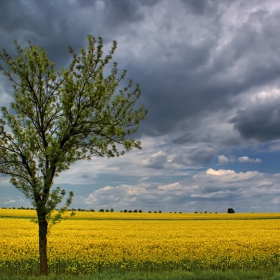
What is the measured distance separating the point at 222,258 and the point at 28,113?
12.6 meters

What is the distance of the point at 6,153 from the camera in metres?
14.5

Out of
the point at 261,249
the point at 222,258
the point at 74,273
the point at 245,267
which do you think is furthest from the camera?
the point at 261,249

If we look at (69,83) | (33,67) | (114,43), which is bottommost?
(69,83)

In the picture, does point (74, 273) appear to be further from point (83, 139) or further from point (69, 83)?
point (69, 83)

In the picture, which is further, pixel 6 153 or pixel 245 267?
pixel 245 267

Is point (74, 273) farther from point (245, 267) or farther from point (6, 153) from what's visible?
point (245, 267)

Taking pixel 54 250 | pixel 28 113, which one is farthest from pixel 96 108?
pixel 54 250

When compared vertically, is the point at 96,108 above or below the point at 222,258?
above

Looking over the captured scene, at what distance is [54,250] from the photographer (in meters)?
20.6

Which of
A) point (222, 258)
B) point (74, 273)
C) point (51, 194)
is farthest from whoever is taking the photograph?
point (222, 258)

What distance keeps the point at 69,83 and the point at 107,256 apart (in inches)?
396

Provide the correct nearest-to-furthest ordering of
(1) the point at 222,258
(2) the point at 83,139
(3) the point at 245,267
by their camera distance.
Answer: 1. (2) the point at 83,139
2. (3) the point at 245,267
3. (1) the point at 222,258

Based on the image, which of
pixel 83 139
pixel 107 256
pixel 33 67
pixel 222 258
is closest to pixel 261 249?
pixel 222 258

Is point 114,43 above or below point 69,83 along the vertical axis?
above
